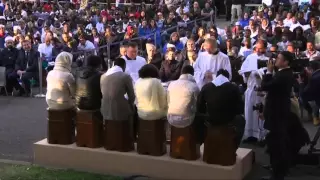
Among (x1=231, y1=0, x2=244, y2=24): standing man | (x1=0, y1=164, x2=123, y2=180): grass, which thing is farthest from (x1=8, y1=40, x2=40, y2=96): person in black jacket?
(x1=231, y1=0, x2=244, y2=24): standing man

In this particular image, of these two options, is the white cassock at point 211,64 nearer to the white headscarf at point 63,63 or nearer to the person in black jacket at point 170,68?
the person in black jacket at point 170,68

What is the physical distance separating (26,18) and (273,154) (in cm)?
1742

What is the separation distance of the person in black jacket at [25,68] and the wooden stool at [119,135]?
735cm

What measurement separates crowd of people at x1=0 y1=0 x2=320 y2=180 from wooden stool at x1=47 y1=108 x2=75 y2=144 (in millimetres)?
119

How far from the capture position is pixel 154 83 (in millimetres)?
8758

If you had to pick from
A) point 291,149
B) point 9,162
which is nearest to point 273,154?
point 291,149

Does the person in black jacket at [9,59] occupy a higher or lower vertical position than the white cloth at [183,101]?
lower

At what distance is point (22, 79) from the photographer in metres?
15.9

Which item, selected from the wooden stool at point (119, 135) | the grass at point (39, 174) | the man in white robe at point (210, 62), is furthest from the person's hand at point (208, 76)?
the grass at point (39, 174)

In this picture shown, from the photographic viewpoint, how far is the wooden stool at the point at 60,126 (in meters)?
9.58

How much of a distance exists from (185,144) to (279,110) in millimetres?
1459

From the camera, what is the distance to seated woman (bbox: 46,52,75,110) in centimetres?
947

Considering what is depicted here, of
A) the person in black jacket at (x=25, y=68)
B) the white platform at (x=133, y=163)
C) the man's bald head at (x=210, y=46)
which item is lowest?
the white platform at (x=133, y=163)

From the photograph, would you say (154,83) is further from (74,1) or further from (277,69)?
(74,1)
